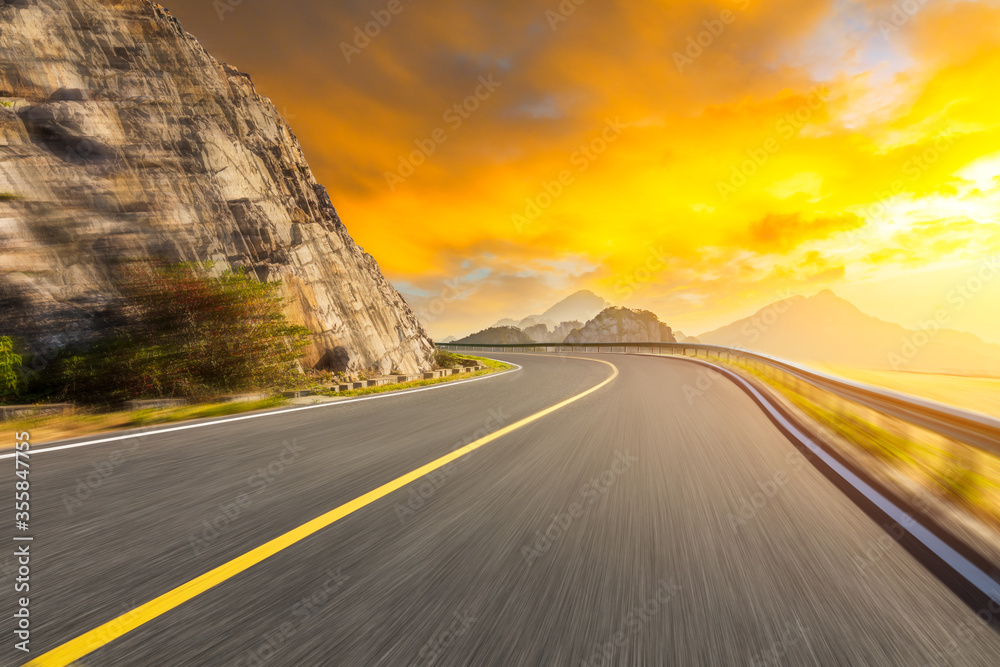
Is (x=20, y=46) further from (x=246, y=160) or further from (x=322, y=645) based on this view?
(x=322, y=645)

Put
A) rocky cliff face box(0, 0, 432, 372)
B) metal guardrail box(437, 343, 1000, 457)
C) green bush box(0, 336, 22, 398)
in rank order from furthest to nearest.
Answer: rocky cliff face box(0, 0, 432, 372)
green bush box(0, 336, 22, 398)
metal guardrail box(437, 343, 1000, 457)

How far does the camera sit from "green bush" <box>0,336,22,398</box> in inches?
413

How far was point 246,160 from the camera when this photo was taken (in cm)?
2323

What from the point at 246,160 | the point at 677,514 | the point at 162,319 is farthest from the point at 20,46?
the point at 677,514

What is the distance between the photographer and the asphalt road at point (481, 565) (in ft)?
5.96

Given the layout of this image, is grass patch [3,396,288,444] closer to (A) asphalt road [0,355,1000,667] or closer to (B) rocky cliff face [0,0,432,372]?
(A) asphalt road [0,355,1000,667]

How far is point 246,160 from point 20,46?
849cm
